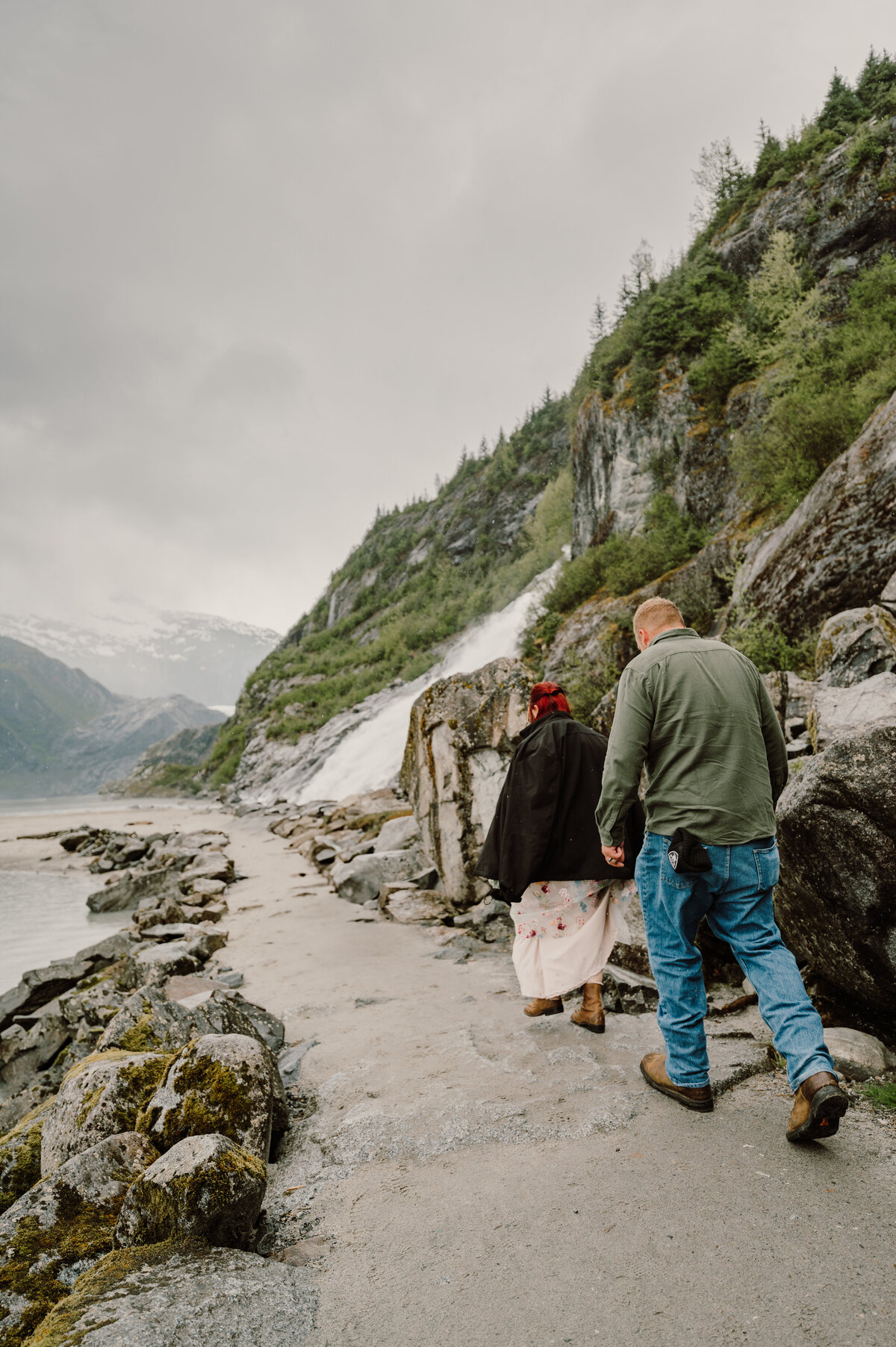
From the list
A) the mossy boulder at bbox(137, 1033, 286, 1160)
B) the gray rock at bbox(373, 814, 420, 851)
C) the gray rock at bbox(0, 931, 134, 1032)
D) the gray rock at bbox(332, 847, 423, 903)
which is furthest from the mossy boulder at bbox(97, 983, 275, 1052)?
the gray rock at bbox(373, 814, 420, 851)

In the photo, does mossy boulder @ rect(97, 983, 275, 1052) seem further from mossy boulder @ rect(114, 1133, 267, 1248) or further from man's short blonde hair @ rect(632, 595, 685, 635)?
man's short blonde hair @ rect(632, 595, 685, 635)

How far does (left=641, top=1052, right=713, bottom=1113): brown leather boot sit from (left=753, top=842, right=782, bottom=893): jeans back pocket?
968 mm

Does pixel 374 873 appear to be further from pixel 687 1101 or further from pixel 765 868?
pixel 765 868

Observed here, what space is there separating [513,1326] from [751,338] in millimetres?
19535

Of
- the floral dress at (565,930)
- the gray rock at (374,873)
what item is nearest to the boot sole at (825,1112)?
the floral dress at (565,930)

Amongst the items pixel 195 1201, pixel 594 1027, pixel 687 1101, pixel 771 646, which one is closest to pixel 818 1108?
pixel 687 1101

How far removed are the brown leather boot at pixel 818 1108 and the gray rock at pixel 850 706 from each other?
9.00ft

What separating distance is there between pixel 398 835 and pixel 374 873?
4.25ft

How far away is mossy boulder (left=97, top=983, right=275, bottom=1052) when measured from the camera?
148 inches

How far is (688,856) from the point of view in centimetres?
281

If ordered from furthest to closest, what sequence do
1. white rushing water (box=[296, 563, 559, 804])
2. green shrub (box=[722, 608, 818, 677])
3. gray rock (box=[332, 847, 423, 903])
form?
white rushing water (box=[296, 563, 559, 804]) < gray rock (box=[332, 847, 423, 903]) < green shrub (box=[722, 608, 818, 677])

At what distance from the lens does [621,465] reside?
20578 millimetres

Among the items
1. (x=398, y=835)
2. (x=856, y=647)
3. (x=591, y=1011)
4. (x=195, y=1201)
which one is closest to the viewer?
(x=195, y=1201)

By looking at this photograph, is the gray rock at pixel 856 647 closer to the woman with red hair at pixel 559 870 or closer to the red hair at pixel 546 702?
the red hair at pixel 546 702
